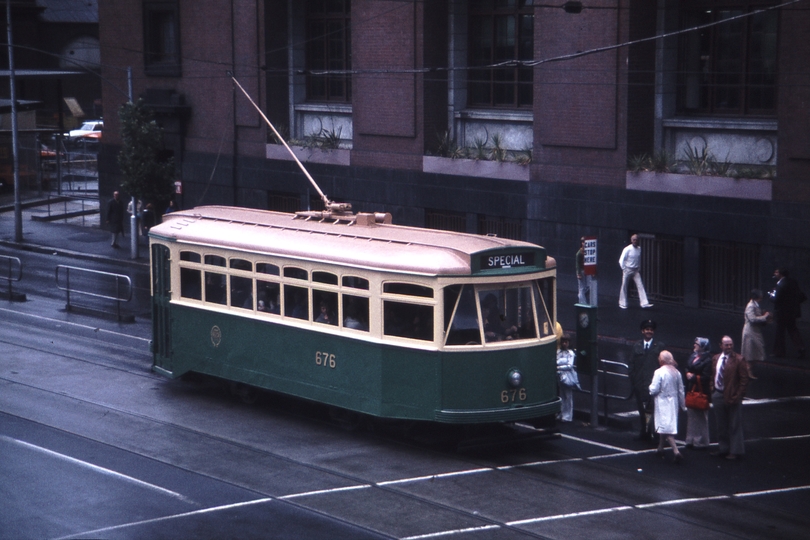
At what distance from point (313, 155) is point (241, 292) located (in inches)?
666


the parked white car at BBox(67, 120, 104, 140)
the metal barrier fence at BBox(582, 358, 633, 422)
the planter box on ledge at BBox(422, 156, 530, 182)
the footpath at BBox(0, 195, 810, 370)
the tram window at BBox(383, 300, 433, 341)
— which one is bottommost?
the metal barrier fence at BBox(582, 358, 633, 422)

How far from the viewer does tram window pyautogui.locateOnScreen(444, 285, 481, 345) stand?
1330 centimetres

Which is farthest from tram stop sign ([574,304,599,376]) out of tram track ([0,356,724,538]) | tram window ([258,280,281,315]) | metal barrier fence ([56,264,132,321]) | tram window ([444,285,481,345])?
metal barrier fence ([56,264,132,321])

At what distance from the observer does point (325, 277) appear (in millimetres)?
14586

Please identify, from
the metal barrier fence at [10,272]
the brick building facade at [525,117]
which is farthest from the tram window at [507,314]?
the metal barrier fence at [10,272]

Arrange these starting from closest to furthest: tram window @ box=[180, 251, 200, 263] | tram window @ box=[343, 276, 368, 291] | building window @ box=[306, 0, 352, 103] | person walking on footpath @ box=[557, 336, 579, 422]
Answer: tram window @ box=[343, 276, 368, 291] → person walking on footpath @ box=[557, 336, 579, 422] → tram window @ box=[180, 251, 200, 263] → building window @ box=[306, 0, 352, 103]

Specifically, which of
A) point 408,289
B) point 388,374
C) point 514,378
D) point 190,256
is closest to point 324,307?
point 388,374

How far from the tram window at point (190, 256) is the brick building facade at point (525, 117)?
7.78 meters

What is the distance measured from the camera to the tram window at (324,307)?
47.7 ft

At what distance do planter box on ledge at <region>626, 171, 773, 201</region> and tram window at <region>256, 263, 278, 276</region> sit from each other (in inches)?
457

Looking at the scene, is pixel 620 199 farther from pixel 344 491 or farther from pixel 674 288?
pixel 344 491

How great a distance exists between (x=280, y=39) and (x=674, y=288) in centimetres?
1531

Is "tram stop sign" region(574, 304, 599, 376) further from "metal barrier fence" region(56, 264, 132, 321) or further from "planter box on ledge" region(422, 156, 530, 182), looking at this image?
"metal barrier fence" region(56, 264, 132, 321)

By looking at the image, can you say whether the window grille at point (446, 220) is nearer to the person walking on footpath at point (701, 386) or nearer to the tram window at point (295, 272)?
the tram window at point (295, 272)
